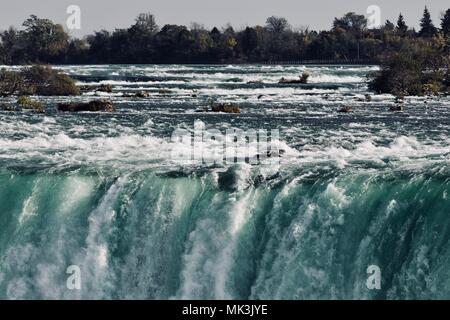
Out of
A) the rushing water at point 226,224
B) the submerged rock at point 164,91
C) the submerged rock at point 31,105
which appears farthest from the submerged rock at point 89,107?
the rushing water at point 226,224

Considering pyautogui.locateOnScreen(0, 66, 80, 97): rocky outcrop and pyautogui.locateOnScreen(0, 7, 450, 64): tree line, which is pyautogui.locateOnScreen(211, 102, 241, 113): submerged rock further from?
pyautogui.locateOnScreen(0, 7, 450, 64): tree line

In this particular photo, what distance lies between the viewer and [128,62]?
623 ft

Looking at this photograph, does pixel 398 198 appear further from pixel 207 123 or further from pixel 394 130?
pixel 207 123

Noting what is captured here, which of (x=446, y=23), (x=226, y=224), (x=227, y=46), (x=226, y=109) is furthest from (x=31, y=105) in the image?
(x=227, y=46)

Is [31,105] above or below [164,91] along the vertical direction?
above

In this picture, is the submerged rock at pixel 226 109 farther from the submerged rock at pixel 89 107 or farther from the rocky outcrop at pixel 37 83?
the rocky outcrop at pixel 37 83

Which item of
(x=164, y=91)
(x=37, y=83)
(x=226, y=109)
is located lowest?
(x=164, y=91)

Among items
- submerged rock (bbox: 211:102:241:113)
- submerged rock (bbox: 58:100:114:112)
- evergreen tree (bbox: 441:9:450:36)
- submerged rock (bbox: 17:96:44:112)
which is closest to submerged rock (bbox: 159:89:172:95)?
submerged rock (bbox: 17:96:44:112)

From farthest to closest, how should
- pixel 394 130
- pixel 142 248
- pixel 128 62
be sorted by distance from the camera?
pixel 128 62
pixel 394 130
pixel 142 248

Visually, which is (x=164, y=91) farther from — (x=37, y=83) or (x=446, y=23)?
(x=446, y=23)

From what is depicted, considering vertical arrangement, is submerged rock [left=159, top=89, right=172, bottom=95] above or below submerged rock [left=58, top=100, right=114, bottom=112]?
below

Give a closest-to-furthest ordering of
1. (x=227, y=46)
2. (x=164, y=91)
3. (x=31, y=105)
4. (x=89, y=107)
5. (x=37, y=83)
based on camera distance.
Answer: (x=89, y=107), (x=31, y=105), (x=164, y=91), (x=37, y=83), (x=227, y=46)
